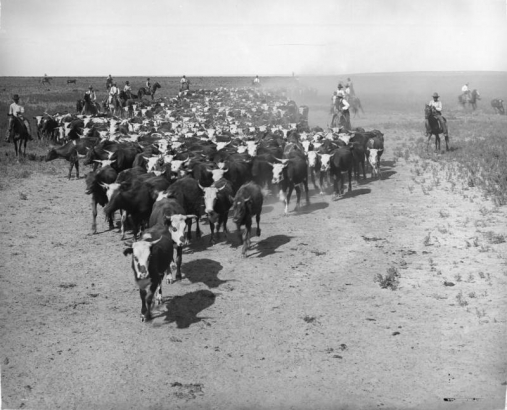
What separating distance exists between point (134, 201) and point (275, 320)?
4996mm

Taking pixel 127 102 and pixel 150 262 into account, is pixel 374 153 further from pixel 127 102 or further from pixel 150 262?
pixel 127 102

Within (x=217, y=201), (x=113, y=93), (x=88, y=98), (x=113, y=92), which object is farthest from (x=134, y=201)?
(x=113, y=93)

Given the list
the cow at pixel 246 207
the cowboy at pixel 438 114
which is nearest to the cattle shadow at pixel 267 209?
the cow at pixel 246 207

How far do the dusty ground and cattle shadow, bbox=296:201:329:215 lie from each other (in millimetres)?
1136

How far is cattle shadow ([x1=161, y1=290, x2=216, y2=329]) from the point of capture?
29.7 ft

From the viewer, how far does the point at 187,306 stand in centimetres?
962

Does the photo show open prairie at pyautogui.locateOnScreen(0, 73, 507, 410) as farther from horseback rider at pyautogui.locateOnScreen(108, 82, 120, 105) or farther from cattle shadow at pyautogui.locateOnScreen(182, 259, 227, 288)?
horseback rider at pyautogui.locateOnScreen(108, 82, 120, 105)

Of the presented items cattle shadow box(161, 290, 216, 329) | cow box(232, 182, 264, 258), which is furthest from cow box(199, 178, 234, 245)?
cattle shadow box(161, 290, 216, 329)

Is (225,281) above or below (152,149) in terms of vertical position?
below

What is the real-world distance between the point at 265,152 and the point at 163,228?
781 cm

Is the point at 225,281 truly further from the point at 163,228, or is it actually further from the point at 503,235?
the point at 503,235

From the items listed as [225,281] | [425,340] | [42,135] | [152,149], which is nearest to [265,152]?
[152,149]

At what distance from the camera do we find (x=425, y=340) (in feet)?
26.2

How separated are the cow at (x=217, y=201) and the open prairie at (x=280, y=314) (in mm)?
706
